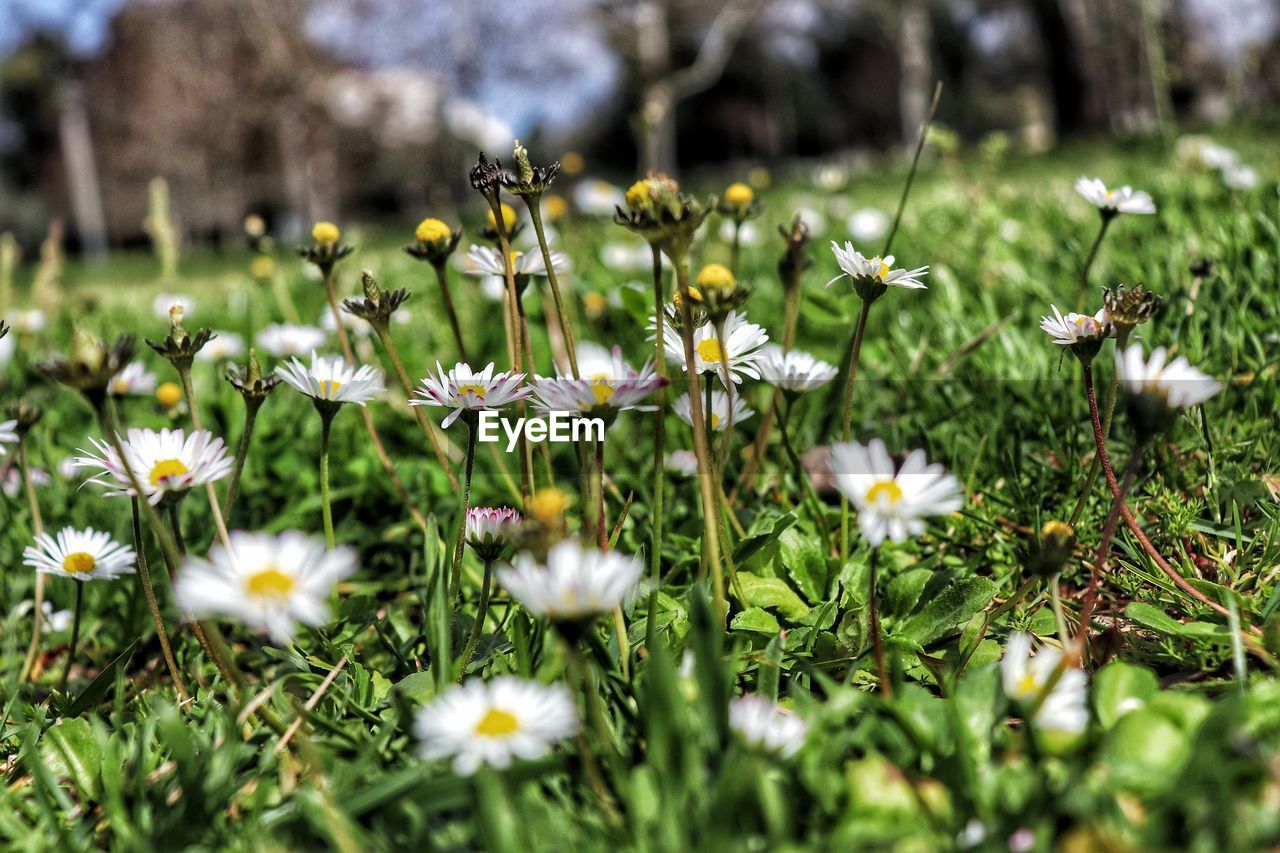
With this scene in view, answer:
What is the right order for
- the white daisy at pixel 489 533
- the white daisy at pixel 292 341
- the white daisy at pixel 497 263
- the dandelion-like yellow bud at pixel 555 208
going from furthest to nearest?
the dandelion-like yellow bud at pixel 555 208 < the white daisy at pixel 292 341 < the white daisy at pixel 497 263 < the white daisy at pixel 489 533

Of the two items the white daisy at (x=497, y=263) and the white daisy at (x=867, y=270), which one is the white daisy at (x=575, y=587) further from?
the white daisy at (x=497, y=263)

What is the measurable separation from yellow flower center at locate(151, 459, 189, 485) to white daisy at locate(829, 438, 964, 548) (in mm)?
650

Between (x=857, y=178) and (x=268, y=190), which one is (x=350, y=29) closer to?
(x=857, y=178)

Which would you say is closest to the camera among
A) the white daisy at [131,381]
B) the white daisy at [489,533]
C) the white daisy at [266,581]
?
the white daisy at [266,581]

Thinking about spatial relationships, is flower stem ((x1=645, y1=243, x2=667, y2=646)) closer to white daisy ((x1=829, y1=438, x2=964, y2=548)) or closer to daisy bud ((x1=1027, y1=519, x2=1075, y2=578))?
white daisy ((x1=829, y1=438, x2=964, y2=548))

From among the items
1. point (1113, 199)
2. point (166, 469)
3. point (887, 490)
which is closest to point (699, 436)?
point (887, 490)

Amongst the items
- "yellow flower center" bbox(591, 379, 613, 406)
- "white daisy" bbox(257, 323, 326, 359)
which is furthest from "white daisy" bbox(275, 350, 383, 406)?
"white daisy" bbox(257, 323, 326, 359)

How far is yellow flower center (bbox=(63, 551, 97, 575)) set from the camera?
3.62 feet

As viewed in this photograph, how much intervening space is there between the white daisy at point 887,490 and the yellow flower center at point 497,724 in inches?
12.3

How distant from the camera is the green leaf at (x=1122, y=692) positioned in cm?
78

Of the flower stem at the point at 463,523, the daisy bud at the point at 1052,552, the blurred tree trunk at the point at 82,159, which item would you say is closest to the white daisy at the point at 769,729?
the daisy bud at the point at 1052,552

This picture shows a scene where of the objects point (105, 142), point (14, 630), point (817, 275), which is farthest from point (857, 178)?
point (105, 142)

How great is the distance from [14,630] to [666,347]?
100 cm

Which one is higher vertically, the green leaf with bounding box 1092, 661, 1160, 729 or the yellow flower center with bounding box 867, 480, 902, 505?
the yellow flower center with bounding box 867, 480, 902, 505
